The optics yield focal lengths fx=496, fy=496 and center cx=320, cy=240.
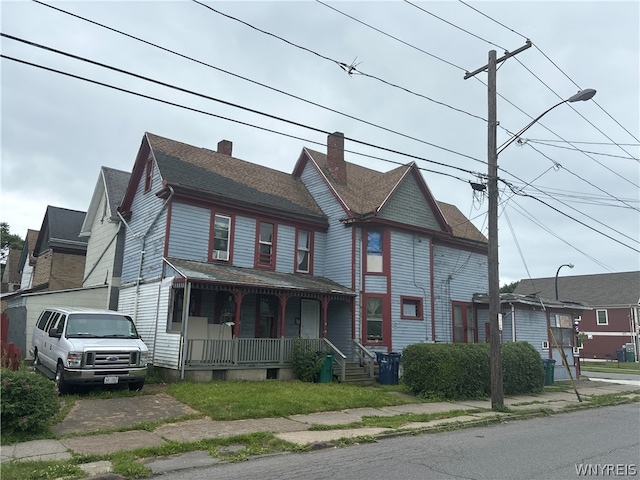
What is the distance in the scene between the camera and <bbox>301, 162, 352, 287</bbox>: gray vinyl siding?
20.8 meters

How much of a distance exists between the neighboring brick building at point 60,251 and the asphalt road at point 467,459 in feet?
73.8

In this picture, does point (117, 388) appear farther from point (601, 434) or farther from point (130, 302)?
point (601, 434)

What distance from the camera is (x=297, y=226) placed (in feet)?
69.8

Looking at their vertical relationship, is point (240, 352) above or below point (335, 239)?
below

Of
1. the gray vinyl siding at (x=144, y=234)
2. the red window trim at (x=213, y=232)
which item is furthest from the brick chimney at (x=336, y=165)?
the gray vinyl siding at (x=144, y=234)

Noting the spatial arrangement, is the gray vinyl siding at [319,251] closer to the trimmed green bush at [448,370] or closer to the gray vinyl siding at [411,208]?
the gray vinyl siding at [411,208]

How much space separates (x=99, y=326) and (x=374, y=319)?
1066 centimetres

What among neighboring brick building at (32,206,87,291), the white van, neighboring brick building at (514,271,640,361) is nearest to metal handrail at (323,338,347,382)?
the white van

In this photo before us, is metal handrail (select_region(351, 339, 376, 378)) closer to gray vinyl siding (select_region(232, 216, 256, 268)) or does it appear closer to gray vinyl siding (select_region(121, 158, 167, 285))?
gray vinyl siding (select_region(232, 216, 256, 268))

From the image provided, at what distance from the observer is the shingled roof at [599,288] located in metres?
48.3

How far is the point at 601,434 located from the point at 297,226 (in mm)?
13599

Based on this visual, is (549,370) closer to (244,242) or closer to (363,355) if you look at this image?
(363,355)

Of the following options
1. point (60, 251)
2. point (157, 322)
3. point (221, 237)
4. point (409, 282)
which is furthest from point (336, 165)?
point (60, 251)

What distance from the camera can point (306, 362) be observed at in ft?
55.4
